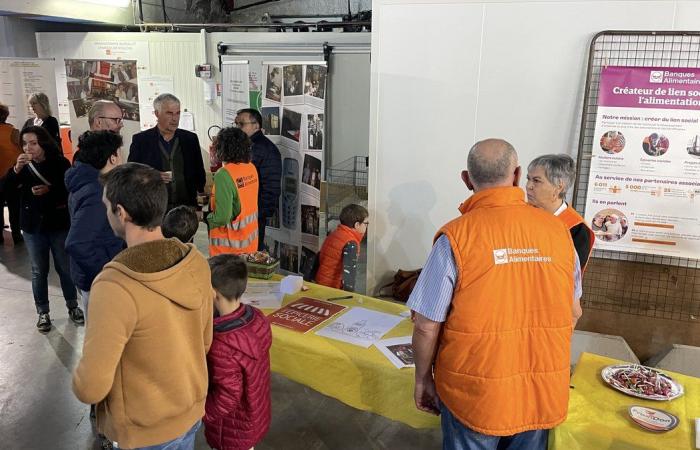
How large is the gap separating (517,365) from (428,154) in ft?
7.62

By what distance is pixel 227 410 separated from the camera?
1.98 m

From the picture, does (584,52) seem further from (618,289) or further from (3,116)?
(3,116)

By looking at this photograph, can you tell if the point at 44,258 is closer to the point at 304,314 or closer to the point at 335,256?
the point at 335,256

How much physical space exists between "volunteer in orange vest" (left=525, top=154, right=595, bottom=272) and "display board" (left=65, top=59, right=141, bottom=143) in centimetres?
670

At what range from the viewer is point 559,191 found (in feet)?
8.55

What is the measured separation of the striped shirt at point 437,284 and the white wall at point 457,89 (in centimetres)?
217

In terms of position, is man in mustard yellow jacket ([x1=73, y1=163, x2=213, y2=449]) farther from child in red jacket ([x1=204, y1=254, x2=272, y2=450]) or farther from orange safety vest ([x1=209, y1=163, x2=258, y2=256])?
orange safety vest ([x1=209, y1=163, x2=258, y2=256])

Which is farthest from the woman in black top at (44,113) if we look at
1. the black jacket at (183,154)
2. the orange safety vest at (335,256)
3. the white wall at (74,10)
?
the orange safety vest at (335,256)

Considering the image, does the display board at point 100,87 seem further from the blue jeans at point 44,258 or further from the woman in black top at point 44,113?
the blue jeans at point 44,258

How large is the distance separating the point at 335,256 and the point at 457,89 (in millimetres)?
1438

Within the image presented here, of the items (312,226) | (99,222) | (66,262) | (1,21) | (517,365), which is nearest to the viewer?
(517,365)

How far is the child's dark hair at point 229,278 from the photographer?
1.94 metres

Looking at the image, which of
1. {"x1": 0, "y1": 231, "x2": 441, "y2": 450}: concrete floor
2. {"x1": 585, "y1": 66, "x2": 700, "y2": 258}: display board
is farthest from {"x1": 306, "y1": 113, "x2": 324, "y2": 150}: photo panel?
{"x1": 585, "y1": 66, "x2": 700, "y2": 258}: display board

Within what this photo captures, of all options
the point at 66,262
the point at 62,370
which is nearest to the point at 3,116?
the point at 66,262
